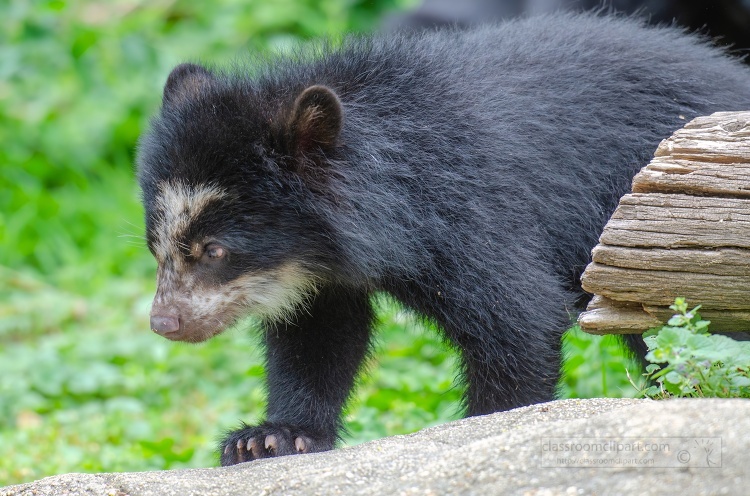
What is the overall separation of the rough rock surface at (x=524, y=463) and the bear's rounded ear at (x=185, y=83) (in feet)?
5.88

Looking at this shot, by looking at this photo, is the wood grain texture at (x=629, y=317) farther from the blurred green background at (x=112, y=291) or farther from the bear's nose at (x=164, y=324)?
the bear's nose at (x=164, y=324)

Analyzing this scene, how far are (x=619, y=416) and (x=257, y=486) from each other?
1.29 metres

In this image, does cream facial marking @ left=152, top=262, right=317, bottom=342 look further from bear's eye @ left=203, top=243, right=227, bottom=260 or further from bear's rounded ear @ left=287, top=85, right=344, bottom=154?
bear's rounded ear @ left=287, top=85, right=344, bottom=154

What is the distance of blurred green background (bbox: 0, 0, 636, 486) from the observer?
5.79 meters

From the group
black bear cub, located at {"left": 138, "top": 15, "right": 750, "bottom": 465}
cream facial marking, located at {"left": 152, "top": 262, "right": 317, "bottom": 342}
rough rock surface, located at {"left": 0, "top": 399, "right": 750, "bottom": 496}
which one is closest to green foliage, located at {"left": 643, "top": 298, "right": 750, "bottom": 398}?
rough rock surface, located at {"left": 0, "top": 399, "right": 750, "bottom": 496}

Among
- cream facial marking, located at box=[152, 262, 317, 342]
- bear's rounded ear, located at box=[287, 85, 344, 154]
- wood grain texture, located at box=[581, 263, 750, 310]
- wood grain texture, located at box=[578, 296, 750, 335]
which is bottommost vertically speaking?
wood grain texture, located at box=[578, 296, 750, 335]

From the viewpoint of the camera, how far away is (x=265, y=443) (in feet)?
15.0

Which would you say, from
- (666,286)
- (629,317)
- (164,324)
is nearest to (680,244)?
(666,286)

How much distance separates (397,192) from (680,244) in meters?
1.31

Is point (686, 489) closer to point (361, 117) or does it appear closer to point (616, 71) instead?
point (361, 117)

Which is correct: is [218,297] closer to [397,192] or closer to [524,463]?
[397,192]

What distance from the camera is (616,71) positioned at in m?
4.98

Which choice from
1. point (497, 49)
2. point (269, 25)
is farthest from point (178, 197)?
point (269, 25)

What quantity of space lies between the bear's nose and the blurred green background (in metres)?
0.99
